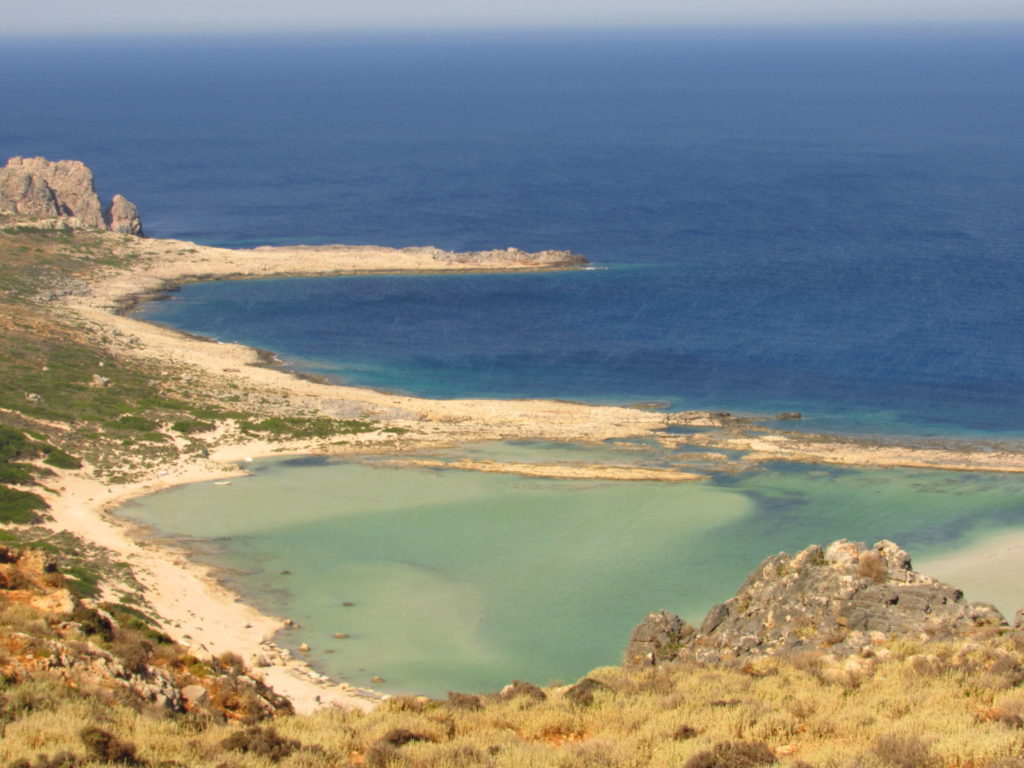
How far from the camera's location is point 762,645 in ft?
83.8

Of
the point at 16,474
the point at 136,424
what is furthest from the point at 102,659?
the point at 136,424

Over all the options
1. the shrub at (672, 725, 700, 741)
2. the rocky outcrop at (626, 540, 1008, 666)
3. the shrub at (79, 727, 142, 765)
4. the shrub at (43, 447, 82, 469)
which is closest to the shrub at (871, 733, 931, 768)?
the shrub at (672, 725, 700, 741)

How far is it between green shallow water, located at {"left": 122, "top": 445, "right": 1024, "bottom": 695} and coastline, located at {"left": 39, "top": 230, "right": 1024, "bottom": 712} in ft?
3.90

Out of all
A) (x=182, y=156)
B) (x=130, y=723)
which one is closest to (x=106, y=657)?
(x=130, y=723)

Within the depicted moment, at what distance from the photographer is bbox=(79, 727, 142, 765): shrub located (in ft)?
49.2

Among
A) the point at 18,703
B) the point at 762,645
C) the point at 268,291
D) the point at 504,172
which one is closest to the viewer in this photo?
the point at 18,703

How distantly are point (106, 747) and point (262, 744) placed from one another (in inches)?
89.4

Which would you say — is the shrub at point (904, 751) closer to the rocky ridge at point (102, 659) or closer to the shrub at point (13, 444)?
the rocky ridge at point (102, 659)

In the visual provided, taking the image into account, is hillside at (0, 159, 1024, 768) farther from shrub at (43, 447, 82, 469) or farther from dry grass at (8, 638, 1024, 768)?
shrub at (43, 447, 82, 469)

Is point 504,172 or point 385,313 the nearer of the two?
point 385,313

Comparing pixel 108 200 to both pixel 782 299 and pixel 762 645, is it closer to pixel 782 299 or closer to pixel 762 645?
pixel 782 299

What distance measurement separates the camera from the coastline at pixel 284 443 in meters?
33.2

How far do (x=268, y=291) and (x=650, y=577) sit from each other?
189 feet

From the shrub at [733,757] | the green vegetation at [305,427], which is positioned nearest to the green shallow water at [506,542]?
the green vegetation at [305,427]
